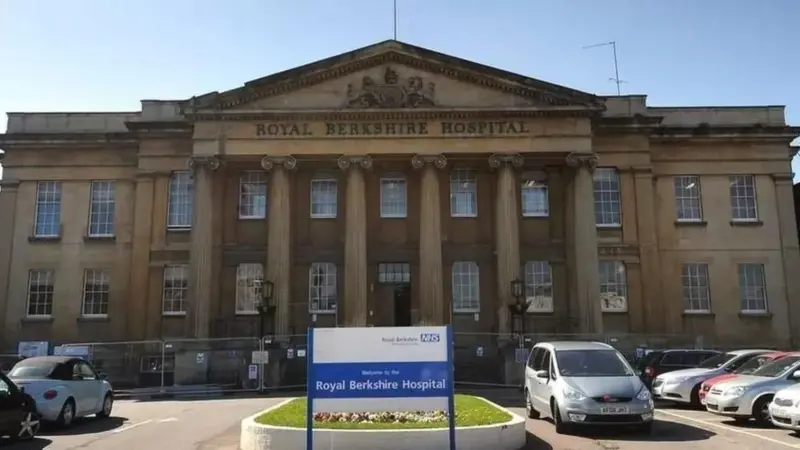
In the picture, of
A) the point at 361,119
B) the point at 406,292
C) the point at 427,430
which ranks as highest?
the point at 361,119

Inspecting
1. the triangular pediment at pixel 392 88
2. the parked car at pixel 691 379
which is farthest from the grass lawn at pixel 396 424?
the triangular pediment at pixel 392 88

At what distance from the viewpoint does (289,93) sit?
102ft

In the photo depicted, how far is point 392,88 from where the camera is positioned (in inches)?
1216

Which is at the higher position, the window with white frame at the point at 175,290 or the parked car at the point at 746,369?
the window with white frame at the point at 175,290

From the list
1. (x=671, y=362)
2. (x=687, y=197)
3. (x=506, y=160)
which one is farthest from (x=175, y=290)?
(x=687, y=197)

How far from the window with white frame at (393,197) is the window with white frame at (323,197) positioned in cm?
223

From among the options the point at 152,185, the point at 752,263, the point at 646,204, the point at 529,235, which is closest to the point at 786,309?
the point at 752,263

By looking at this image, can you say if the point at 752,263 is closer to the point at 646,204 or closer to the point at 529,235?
the point at 646,204

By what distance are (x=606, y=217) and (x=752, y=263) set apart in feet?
24.0

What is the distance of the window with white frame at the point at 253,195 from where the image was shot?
32625 millimetres

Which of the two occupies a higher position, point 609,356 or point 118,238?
point 118,238

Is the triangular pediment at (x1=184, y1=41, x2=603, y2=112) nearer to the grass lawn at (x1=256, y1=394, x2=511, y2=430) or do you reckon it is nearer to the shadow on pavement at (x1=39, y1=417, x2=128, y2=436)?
the shadow on pavement at (x1=39, y1=417, x2=128, y2=436)

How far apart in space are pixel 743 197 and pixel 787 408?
23.1 meters

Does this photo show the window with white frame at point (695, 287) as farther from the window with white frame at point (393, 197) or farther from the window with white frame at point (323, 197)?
the window with white frame at point (323, 197)
